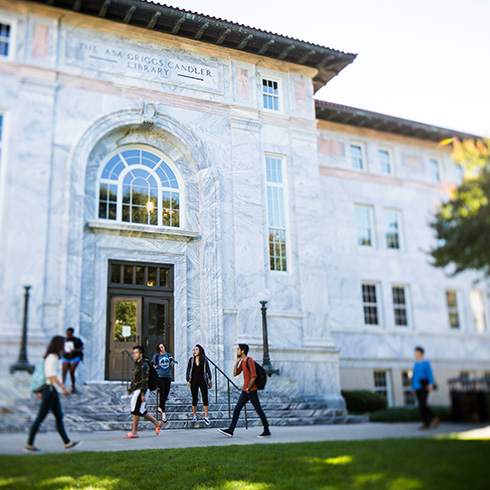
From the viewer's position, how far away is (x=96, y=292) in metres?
10.2

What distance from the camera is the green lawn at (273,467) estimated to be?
15.1 feet

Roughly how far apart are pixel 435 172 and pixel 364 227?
33.3 ft

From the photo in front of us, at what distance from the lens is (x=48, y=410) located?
20.6 feet

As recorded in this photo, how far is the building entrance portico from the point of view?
27.7 ft

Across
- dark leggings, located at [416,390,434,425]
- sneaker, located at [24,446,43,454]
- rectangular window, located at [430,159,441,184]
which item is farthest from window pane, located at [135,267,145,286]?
dark leggings, located at [416,390,434,425]

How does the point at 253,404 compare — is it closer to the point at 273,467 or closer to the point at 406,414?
the point at 273,467

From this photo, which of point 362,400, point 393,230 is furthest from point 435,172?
point 362,400

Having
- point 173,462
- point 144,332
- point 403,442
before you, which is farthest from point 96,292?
point 403,442

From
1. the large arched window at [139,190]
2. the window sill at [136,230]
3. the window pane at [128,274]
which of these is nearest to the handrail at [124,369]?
the window pane at [128,274]

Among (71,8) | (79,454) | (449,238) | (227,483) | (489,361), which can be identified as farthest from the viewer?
(71,8)

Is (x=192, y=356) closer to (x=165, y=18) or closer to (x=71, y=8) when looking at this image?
(x=71, y=8)

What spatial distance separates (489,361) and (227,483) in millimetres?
5086

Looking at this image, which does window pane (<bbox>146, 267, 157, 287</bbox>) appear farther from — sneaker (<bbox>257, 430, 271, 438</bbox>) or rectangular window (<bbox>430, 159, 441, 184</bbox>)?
rectangular window (<bbox>430, 159, 441, 184</bbox>)

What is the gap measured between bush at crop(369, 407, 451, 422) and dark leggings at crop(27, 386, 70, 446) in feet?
11.7
